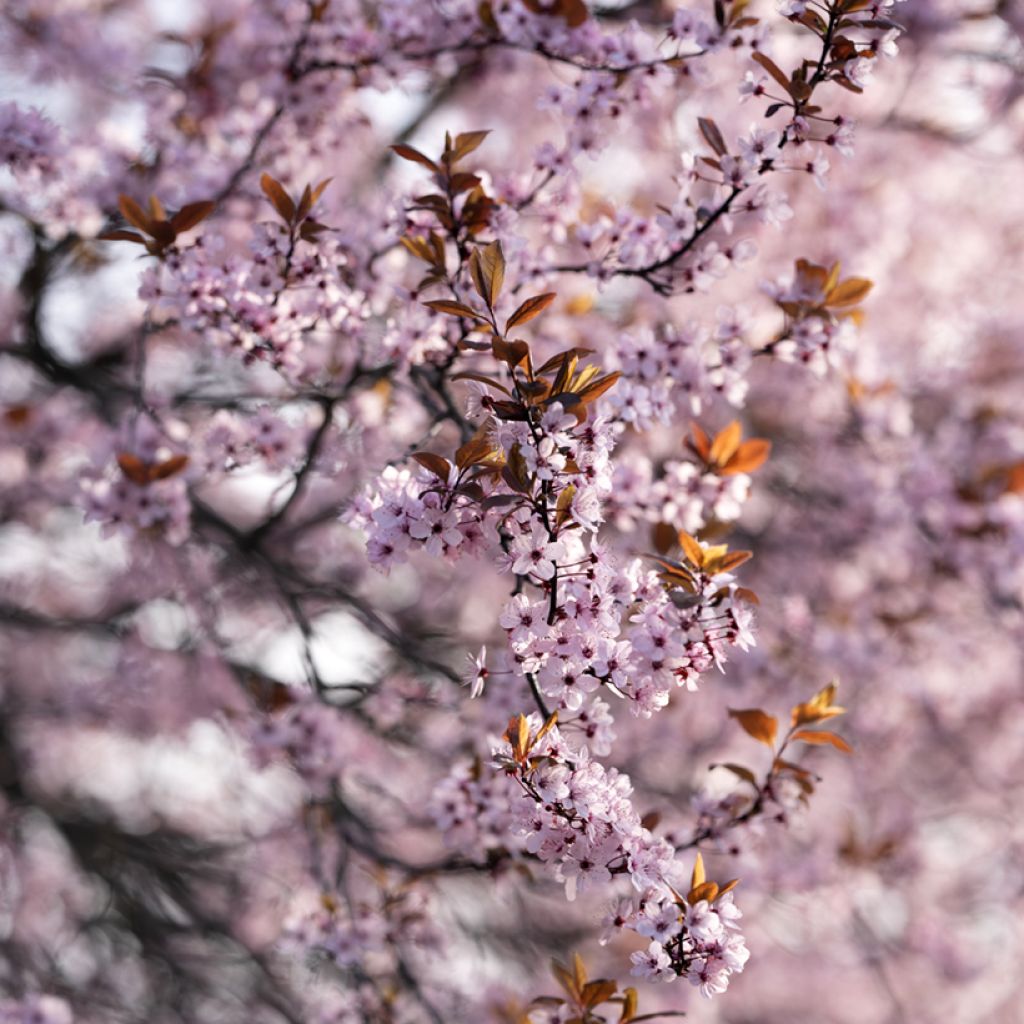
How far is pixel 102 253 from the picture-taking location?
16.2 ft

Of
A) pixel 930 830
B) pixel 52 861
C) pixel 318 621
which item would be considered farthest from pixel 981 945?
pixel 52 861

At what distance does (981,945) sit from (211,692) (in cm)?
675

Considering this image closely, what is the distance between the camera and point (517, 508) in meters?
2.15

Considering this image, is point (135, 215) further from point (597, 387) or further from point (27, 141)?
point (597, 387)

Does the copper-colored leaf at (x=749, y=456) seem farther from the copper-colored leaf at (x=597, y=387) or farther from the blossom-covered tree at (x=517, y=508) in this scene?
the copper-colored leaf at (x=597, y=387)

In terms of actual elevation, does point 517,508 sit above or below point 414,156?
below

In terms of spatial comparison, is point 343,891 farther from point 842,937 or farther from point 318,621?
point 842,937

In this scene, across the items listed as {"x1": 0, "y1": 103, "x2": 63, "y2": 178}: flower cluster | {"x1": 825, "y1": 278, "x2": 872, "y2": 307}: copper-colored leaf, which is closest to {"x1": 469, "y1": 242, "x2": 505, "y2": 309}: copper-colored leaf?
{"x1": 825, "y1": 278, "x2": 872, "y2": 307}: copper-colored leaf

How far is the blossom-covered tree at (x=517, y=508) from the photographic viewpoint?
2.34 meters

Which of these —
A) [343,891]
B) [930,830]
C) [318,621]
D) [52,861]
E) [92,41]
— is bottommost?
[343,891]

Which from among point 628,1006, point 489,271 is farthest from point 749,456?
point 628,1006

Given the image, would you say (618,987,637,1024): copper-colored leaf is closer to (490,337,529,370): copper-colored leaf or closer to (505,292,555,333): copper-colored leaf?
(490,337,529,370): copper-colored leaf

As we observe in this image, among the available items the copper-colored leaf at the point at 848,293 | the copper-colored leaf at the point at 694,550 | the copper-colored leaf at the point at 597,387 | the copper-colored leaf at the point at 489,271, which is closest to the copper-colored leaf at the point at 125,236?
the copper-colored leaf at the point at 489,271

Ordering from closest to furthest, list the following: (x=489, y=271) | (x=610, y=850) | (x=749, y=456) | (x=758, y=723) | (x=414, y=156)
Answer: (x=610, y=850) < (x=489, y=271) < (x=414, y=156) < (x=758, y=723) < (x=749, y=456)
